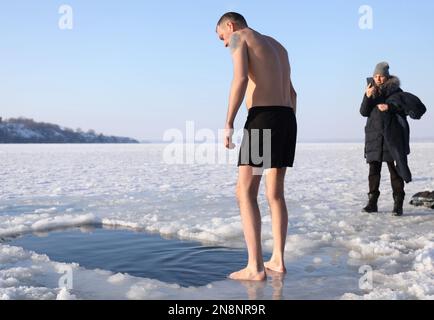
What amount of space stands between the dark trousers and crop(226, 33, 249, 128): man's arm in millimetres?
3282

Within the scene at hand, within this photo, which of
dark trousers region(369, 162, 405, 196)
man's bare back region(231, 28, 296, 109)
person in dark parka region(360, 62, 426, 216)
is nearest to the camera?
man's bare back region(231, 28, 296, 109)

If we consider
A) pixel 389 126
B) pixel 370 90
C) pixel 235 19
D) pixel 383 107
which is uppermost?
pixel 235 19

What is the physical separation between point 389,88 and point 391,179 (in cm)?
113

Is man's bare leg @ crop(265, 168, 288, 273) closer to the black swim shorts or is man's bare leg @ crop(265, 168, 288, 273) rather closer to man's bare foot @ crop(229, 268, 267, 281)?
the black swim shorts

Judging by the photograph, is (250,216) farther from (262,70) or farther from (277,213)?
(262,70)

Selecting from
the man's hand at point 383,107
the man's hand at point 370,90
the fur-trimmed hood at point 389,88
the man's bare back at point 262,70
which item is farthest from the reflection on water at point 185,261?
the fur-trimmed hood at point 389,88

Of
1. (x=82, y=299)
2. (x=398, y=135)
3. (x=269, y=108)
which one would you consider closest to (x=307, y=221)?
(x=398, y=135)

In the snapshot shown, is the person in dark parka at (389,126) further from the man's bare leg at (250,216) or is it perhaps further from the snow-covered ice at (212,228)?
the man's bare leg at (250,216)

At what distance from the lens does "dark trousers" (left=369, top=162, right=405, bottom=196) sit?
5473 mm

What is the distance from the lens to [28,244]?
4.07m

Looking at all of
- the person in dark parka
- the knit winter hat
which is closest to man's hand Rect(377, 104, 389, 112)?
the person in dark parka

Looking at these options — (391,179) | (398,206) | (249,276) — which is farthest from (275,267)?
(391,179)

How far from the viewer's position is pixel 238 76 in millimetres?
2910
